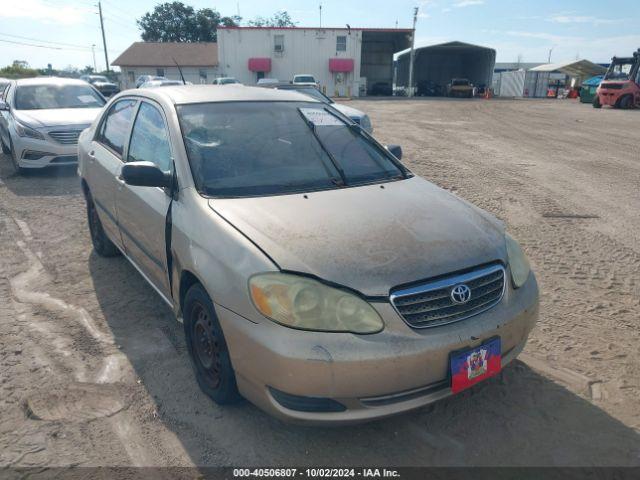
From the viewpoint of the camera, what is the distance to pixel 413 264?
7.52 ft

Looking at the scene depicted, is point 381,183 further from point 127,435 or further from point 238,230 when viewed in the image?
point 127,435

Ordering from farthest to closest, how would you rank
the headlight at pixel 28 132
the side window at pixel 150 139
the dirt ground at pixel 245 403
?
the headlight at pixel 28 132 < the side window at pixel 150 139 < the dirt ground at pixel 245 403

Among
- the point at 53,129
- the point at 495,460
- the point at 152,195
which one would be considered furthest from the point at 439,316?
the point at 53,129

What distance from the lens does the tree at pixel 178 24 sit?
69188 mm

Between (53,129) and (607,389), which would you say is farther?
(53,129)

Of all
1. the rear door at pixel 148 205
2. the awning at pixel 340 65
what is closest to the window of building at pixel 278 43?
the awning at pixel 340 65

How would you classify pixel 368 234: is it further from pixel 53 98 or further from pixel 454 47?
pixel 454 47

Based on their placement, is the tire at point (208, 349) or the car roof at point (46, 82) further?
the car roof at point (46, 82)

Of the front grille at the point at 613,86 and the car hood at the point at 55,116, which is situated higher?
the front grille at the point at 613,86

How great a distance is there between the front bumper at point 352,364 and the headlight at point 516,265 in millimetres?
422

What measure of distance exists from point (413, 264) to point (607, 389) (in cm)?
159

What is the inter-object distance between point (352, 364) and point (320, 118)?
2164mm

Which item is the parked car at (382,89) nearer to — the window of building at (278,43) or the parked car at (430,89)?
the parked car at (430,89)

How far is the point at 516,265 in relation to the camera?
8.85ft
